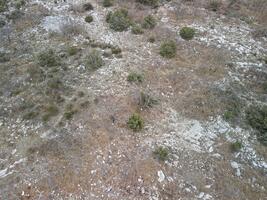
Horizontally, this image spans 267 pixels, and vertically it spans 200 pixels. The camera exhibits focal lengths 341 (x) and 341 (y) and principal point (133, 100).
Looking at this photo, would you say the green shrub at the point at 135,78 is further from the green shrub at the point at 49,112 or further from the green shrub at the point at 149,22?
the green shrub at the point at 149,22

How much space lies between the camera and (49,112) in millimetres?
15711

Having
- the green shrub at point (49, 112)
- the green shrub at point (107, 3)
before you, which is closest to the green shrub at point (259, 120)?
the green shrub at point (49, 112)

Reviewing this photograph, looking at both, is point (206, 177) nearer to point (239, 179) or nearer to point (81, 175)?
point (239, 179)

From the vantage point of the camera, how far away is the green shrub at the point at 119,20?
21.3m

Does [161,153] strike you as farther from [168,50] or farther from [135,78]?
[168,50]

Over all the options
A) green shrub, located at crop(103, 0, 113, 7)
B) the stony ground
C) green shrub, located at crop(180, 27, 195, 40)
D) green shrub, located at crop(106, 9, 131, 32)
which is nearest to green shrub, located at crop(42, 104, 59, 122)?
the stony ground

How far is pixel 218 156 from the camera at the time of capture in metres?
14.2

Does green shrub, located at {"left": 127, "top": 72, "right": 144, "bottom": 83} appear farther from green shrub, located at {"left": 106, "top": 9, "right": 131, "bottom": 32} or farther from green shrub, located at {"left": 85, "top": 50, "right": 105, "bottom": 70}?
green shrub, located at {"left": 106, "top": 9, "right": 131, "bottom": 32}

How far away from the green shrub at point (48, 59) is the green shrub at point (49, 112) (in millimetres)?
3344

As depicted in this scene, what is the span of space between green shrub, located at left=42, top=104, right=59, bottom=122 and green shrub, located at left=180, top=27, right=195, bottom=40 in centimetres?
913

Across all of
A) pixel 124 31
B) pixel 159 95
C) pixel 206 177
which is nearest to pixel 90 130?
pixel 159 95

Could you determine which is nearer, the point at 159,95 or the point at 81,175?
the point at 81,175

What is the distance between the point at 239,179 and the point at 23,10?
1816 cm

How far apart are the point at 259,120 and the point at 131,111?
5.84m
